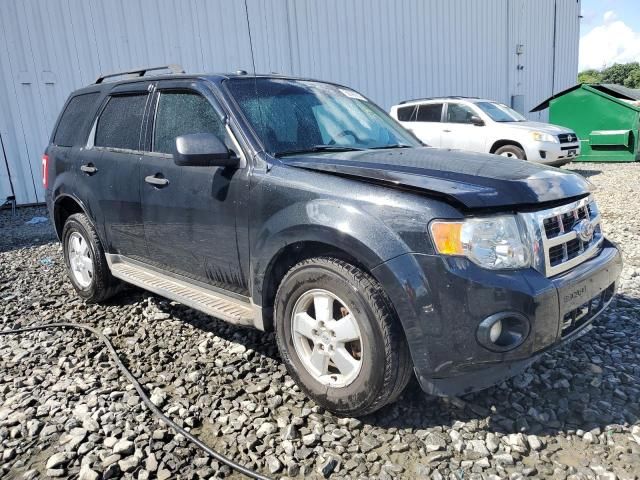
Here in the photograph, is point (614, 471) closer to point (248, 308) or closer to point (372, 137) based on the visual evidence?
point (248, 308)

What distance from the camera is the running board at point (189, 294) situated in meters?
2.80

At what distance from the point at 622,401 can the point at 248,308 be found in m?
2.06

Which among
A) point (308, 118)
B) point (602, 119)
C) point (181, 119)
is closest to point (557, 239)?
point (308, 118)

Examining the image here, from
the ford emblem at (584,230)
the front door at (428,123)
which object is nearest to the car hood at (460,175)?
the ford emblem at (584,230)

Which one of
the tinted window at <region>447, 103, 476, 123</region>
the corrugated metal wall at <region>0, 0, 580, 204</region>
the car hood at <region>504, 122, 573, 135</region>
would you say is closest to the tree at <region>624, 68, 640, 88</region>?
the corrugated metal wall at <region>0, 0, 580, 204</region>

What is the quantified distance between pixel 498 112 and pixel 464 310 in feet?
33.6

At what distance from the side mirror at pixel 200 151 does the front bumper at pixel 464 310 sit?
1130mm

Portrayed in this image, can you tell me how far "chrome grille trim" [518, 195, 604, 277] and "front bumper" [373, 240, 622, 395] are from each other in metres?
0.07

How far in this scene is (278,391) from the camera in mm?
2811

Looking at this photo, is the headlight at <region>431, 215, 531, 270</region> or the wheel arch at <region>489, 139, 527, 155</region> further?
the wheel arch at <region>489, 139, 527, 155</region>

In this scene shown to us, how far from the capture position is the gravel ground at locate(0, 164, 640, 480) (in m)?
2.21

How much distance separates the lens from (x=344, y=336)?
2391mm

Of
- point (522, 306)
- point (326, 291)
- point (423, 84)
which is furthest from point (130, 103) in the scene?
point (423, 84)

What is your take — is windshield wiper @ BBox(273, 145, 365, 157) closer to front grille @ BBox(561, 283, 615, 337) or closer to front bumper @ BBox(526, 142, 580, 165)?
front grille @ BBox(561, 283, 615, 337)
